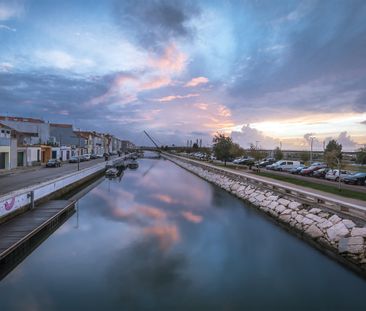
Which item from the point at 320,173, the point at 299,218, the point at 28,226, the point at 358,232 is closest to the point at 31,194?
the point at 28,226

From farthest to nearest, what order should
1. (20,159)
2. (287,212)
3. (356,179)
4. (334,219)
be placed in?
(20,159), (356,179), (287,212), (334,219)

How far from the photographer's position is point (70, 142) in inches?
3125

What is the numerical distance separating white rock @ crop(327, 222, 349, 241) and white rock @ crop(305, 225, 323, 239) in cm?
83

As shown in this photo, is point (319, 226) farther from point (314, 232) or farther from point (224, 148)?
point (224, 148)

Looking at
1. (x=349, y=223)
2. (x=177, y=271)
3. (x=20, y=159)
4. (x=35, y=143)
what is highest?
(x=35, y=143)

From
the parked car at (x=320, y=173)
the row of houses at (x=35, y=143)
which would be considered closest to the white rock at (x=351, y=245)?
the parked car at (x=320, y=173)

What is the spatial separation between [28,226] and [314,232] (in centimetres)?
1589

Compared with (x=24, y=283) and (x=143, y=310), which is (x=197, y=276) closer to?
(x=143, y=310)

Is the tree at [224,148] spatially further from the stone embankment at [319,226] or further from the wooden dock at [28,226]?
the wooden dock at [28,226]

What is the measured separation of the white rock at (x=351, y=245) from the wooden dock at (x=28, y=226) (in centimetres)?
1497

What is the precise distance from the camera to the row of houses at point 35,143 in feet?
127

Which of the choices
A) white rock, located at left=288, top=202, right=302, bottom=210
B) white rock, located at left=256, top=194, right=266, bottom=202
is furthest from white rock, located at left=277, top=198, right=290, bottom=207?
white rock, located at left=256, top=194, right=266, bottom=202

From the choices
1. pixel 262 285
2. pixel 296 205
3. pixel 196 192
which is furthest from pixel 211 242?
pixel 196 192

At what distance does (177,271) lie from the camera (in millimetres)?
12711
